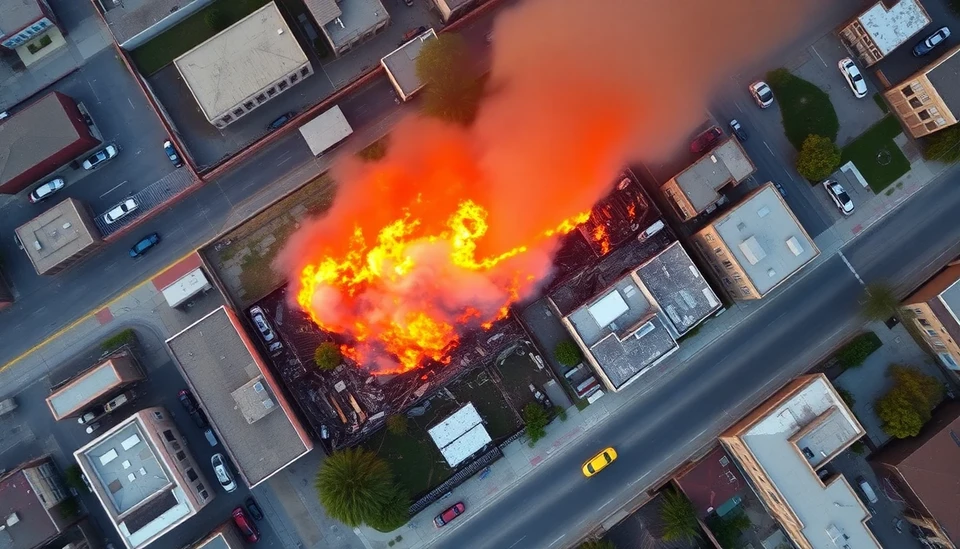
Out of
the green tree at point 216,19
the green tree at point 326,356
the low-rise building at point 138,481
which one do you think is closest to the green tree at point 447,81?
the green tree at point 216,19

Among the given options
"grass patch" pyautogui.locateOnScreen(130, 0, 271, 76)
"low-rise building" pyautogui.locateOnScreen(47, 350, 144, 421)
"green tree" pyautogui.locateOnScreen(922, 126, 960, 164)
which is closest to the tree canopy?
"low-rise building" pyautogui.locateOnScreen(47, 350, 144, 421)

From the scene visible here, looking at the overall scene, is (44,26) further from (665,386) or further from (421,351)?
(665,386)

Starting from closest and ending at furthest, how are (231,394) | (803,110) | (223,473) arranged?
(231,394) < (223,473) < (803,110)

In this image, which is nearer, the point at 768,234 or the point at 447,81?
the point at 768,234

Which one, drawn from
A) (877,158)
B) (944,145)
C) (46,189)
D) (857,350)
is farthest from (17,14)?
(944,145)

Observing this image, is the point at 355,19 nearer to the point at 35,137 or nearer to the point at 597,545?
the point at 35,137

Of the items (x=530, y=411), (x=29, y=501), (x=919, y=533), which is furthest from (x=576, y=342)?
(x=29, y=501)

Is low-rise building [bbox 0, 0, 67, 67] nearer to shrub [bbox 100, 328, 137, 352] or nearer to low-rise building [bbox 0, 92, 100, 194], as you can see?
low-rise building [bbox 0, 92, 100, 194]
